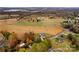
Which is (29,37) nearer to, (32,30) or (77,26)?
(32,30)

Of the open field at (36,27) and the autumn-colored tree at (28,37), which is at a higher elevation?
the open field at (36,27)

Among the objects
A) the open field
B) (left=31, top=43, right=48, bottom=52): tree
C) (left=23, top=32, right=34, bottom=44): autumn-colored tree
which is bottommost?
(left=31, top=43, right=48, bottom=52): tree

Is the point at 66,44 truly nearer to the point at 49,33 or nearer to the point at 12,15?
the point at 49,33

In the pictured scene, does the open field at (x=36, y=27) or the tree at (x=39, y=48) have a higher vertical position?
the open field at (x=36, y=27)

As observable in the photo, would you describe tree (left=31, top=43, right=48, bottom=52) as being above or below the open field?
below

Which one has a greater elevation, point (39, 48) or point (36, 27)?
point (36, 27)

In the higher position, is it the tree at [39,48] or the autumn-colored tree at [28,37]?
the autumn-colored tree at [28,37]

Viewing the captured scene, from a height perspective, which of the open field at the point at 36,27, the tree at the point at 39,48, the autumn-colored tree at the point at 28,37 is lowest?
the tree at the point at 39,48
